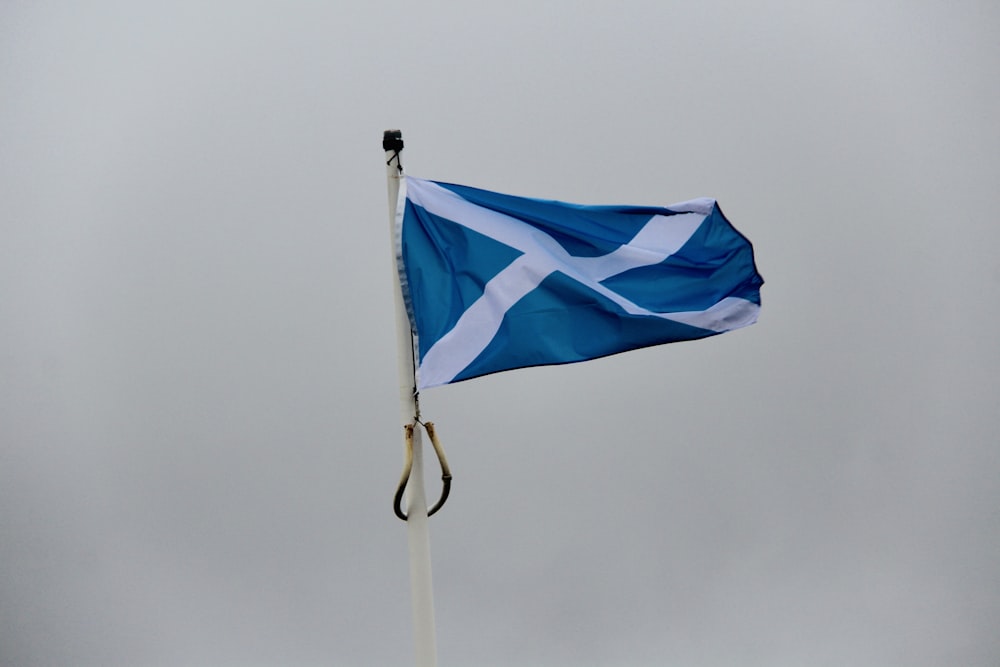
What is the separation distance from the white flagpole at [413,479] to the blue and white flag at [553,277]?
0.10m

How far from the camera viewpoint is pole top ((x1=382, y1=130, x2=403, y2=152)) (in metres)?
6.04

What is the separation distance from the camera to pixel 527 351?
→ 6.25 m

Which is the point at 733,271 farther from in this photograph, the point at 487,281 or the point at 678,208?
the point at 487,281

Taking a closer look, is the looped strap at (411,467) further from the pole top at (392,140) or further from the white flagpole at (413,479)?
the pole top at (392,140)

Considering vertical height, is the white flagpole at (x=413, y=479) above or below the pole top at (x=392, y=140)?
below

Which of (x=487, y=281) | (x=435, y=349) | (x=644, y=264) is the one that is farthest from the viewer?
(x=644, y=264)

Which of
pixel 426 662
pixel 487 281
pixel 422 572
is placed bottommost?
pixel 426 662

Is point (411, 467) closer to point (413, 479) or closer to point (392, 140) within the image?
point (413, 479)

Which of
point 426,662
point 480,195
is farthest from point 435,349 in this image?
point 426,662

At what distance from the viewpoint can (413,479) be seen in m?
6.11

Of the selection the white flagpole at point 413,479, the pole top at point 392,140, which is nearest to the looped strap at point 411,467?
the white flagpole at point 413,479

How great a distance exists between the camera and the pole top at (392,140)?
6037mm

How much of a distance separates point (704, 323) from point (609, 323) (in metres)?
0.83

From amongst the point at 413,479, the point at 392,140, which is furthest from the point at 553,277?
the point at 413,479
